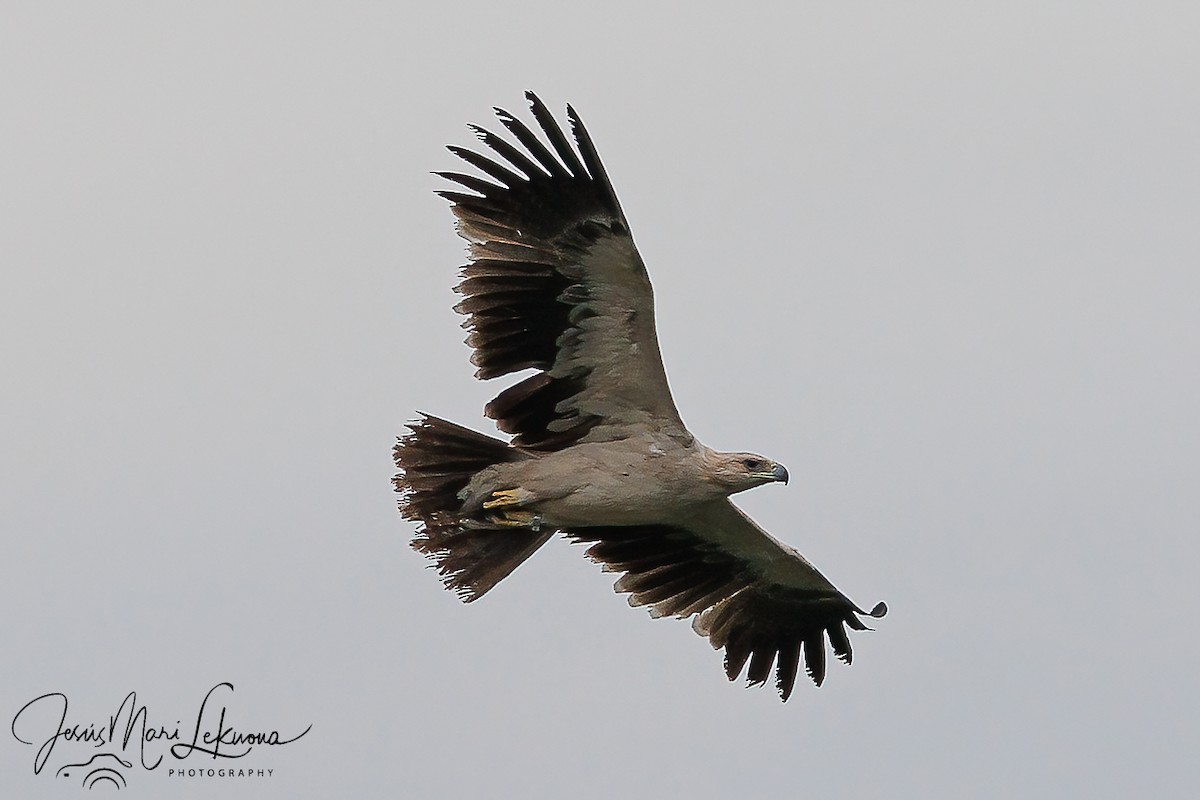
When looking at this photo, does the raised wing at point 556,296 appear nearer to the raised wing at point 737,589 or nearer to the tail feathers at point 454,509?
the tail feathers at point 454,509

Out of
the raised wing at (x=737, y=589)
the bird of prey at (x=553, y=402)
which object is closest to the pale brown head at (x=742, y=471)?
the bird of prey at (x=553, y=402)

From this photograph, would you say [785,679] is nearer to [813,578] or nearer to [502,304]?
[813,578]

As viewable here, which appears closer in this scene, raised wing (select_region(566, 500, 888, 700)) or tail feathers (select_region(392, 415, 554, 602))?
tail feathers (select_region(392, 415, 554, 602))

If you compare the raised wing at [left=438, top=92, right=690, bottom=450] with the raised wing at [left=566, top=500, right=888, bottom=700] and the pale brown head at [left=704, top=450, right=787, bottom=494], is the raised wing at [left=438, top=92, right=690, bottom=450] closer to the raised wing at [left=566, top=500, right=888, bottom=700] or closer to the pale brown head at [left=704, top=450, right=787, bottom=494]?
the pale brown head at [left=704, top=450, right=787, bottom=494]

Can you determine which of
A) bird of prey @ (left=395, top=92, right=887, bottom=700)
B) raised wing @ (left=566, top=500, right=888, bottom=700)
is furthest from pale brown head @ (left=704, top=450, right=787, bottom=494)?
raised wing @ (left=566, top=500, right=888, bottom=700)

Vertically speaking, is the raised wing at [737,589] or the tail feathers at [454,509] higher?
the tail feathers at [454,509]

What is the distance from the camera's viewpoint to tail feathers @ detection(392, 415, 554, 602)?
12648mm

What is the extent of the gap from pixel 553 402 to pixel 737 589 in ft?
7.65

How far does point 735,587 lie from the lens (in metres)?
14.1

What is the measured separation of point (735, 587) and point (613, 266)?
121 inches

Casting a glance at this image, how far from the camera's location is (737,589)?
14.1 m

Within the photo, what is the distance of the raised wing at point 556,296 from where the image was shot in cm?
1202

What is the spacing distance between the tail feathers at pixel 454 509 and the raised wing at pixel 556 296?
266 millimetres

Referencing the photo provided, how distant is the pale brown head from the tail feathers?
47.9 inches
